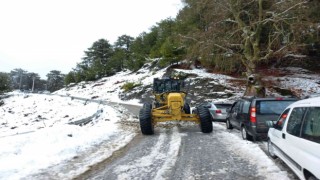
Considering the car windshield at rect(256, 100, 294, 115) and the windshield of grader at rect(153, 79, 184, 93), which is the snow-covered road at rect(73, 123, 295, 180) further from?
the windshield of grader at rect(153, 79, 184, 93)

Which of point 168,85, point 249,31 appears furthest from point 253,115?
point 249,31

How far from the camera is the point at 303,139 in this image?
5.41 meters

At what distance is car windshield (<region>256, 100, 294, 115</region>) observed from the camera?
10.7 metres

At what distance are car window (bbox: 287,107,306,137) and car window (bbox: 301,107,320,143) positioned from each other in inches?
10.6

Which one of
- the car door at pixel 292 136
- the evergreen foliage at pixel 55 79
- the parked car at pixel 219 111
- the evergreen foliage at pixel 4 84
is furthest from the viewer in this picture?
the evergreen foliage at pixel 55 79

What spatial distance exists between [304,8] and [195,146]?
1947cm

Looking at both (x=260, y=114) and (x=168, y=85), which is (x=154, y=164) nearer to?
(x=260, y=114)

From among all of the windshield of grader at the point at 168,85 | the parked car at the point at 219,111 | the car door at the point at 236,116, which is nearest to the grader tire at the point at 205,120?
the car door at the point at 236,116

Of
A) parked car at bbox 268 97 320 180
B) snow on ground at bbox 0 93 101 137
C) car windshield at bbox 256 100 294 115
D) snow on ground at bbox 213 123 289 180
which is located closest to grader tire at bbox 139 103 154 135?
snow on ground at bbox 213 123 289 180

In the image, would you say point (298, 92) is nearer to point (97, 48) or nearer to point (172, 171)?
point (172, 171)

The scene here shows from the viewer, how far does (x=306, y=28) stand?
24844 mm

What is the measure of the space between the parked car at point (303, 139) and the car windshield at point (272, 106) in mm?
3435

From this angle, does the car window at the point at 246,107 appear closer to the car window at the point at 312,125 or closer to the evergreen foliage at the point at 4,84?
the car window at the point at 312,125

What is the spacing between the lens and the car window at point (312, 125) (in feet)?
16.2
